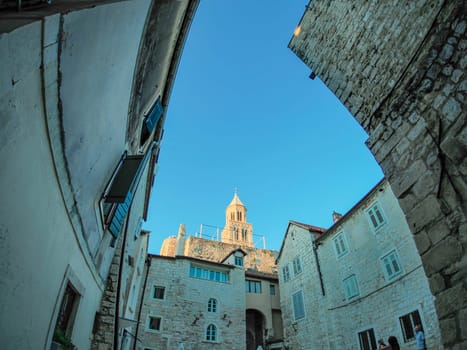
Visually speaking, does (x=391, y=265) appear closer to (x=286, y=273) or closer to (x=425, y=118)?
(x=286, y=273)

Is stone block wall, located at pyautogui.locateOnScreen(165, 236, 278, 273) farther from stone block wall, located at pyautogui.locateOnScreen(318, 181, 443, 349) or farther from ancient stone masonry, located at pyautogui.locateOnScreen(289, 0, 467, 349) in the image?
ancient stone masonry, located at pyautogui.locateOnScreen(289, 0, 467, 349)

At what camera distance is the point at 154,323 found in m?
18.6

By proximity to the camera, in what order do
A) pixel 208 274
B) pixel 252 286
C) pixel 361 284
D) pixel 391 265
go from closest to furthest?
pixel 391 265, pixel 361 284, pixel 208 274, pixel 252 286

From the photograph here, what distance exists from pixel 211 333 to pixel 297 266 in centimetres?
814

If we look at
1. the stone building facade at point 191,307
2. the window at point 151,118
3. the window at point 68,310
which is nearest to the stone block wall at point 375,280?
the stone building facade at point 191,307

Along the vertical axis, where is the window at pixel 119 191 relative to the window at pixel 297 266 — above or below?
below

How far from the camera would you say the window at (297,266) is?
65.9 ft

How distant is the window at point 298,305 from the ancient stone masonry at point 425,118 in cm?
1738

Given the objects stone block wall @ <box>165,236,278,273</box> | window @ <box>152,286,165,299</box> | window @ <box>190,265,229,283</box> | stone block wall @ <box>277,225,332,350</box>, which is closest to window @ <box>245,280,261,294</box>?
window @ <box>190,265,229,283</box>

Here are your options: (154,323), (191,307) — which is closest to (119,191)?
(154,323)

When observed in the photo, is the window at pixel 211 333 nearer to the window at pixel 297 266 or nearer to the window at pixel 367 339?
the window at pixel 297 266

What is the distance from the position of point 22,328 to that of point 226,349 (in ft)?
65.2

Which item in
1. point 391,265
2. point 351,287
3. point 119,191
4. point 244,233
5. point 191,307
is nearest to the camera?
point 119,191

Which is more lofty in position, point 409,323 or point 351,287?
point 351,287
